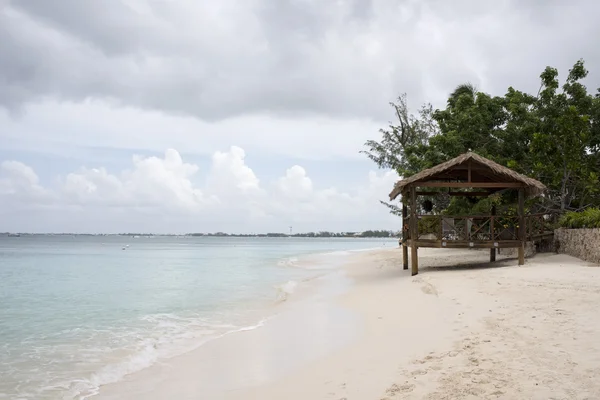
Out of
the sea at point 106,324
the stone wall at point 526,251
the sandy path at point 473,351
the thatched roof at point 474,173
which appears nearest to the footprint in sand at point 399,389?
the sandy path at point 473,351

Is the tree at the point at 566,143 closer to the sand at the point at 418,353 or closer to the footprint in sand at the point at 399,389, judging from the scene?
the sand at the point at 418,353

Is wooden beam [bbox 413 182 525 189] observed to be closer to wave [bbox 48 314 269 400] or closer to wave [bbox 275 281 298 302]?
wave [bbox 275 281 298 302]

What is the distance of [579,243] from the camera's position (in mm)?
15172

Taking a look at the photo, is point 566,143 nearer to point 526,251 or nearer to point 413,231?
point 526,251

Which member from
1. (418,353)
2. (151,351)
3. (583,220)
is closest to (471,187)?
(583,220)

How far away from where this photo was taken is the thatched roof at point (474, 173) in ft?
45.8

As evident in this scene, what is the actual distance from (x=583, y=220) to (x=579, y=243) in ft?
2.39

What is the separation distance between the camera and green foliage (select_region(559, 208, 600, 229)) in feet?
47.3

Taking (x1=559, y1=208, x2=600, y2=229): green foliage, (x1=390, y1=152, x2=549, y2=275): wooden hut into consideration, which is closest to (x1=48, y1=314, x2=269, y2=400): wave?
(x1=390, y1=152, x2=549, y2=275): wooden hut

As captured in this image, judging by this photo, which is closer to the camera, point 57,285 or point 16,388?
point 16,388

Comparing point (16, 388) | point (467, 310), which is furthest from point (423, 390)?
point (16, 388)

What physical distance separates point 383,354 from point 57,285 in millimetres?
18473

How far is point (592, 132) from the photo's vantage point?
19.8m

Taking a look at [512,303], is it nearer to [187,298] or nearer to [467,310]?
[467,310]
